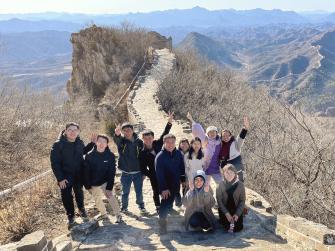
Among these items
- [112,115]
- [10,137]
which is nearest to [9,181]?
[10,137]

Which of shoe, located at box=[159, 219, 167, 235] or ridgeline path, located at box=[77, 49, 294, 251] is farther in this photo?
shoe, located at box=[159, 219, 167, 235]

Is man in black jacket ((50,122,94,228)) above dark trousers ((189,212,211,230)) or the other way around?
above

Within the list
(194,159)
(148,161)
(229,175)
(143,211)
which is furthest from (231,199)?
(143,211)

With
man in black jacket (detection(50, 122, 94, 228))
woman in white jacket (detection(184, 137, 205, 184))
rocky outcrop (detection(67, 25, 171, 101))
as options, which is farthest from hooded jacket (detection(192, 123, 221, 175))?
rocky outcrop (detection(67, 25, 171, 101))

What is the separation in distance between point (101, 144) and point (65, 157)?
61 cm

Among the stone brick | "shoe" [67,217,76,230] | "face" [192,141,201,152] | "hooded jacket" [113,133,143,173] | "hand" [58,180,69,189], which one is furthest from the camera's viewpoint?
"hooded jacket" [113,133,143,173]

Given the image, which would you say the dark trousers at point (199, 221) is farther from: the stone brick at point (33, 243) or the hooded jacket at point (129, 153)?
the stone brick at point (33, 243)

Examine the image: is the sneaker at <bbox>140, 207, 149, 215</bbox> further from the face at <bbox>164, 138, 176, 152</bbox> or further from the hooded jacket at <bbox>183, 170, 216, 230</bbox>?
the face at <bbox>164, 138, 176, 152</bbox>

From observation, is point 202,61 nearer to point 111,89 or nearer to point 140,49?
point 140,49

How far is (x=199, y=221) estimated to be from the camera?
7.59 meters

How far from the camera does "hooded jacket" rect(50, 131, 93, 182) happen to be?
7.60m

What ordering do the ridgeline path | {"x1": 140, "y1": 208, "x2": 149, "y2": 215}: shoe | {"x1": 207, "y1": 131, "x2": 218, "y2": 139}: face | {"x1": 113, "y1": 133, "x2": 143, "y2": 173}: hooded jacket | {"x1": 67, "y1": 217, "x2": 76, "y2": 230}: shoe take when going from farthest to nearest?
{"x1": 140, "y1": 208, "x2": 149, "y2": 215}: shoe → {"x1": 207, "y1": 131, "x2": 218, "y2": 139}: face → {"x1": 113, "y1": 133, "x2": 143, "y2": 173}: hooded jacket → {"x1": 67, "y1": 217, "x2": 76, "y2": 230}: shoe → the ridgeline path

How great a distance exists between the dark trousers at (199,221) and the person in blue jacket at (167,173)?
1.43 ft

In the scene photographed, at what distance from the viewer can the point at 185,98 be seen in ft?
76.0
